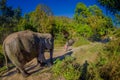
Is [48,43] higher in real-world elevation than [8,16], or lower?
lower

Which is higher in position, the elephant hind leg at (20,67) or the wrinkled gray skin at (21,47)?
the wrinkled gray skin at (21,47)

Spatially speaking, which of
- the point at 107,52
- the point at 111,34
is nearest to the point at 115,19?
the point at 111,34

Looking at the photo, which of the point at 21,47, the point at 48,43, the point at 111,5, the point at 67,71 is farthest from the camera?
the point at 48,43

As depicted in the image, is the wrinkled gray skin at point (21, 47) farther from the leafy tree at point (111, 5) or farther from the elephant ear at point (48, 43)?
the leafy tree at point (111, 5)

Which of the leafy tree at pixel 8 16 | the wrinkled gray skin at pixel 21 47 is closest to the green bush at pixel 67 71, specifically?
the wrinkled gray skin at pixel 21 47

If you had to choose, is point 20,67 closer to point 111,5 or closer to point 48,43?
point 48,43

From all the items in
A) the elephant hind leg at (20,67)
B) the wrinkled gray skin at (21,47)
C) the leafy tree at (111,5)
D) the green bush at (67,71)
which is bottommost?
the elephant hind leg at (20,67)

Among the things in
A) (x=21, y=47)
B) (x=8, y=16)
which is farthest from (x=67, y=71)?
(x=8, y=16)

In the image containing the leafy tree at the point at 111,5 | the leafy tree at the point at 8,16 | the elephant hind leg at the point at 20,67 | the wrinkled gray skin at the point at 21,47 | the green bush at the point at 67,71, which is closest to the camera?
the green bush at the point at 67,71

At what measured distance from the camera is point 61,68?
32.1 ft

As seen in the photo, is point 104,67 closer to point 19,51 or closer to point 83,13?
point 19,51

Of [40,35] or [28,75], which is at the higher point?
[40,35]

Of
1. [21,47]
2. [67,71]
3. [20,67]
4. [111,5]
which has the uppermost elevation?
[111,5]

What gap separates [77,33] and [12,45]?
28.4 metres
